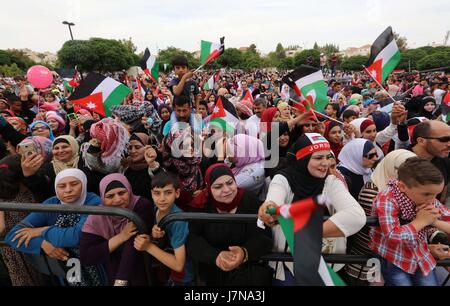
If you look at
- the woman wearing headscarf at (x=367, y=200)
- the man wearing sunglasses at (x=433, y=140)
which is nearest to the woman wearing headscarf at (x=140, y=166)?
the woman wearing headscarf at (x=367, y=200)

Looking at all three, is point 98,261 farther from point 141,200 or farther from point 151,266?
point 141,200

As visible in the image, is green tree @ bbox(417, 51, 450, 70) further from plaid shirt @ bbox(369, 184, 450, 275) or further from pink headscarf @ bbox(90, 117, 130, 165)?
pink headscarf @ bbox(90, 117, 130, 165)

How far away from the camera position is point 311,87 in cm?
384

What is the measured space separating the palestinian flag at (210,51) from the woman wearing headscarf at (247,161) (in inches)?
109

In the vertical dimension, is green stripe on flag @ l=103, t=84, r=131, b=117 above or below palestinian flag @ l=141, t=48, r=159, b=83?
below

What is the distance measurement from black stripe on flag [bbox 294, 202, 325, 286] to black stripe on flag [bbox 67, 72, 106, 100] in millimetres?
3696

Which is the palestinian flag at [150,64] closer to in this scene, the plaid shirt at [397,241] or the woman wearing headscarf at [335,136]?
the woman wearing headscarf at [335,136]

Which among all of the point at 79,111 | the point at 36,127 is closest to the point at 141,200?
the point at 36,127

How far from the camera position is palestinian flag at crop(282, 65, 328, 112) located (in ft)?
12.5

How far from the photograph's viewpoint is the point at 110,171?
9.71 feet

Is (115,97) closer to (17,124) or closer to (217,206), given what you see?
(17,124)

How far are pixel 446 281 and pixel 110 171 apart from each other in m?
3.12

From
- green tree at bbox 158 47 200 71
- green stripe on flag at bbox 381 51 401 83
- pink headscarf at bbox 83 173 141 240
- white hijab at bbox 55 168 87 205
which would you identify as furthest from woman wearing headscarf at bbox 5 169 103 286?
green tree at bbox 158 47 200 71

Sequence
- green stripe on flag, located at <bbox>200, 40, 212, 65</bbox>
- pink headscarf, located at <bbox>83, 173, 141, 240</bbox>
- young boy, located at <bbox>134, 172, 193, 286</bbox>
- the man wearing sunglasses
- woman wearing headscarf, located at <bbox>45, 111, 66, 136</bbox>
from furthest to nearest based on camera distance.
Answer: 1. green stripe on flag, located at <bbox>200, 40, 212, 65</bbox>
2. woman wearing headscarf, located at <bbox>45, 111, 66, 136</bbox>
3. the man wearing sunglasses
4. pink headscarf, located at <bbox>83, 173, 141, 240</bbox>
5. young boy, located at <bbox>134, 172, 193, 286</bbox>
